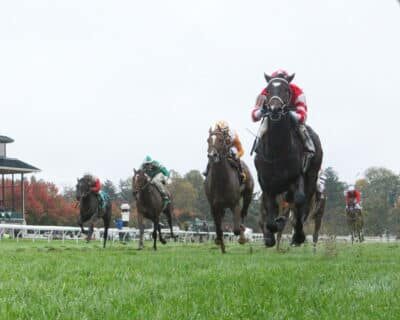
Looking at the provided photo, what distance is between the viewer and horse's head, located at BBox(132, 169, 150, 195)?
71.7ft

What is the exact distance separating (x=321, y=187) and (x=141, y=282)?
1261 centimetres

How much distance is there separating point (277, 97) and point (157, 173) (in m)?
12.5

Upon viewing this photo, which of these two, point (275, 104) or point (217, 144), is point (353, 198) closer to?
point (217, 144)

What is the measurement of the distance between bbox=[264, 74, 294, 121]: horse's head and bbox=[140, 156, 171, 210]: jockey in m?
11.7

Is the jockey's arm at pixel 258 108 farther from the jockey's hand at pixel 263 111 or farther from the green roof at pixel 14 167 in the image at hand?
the green roof at pixel 14 167

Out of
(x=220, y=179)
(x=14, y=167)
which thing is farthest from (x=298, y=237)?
(x=14, y=167)

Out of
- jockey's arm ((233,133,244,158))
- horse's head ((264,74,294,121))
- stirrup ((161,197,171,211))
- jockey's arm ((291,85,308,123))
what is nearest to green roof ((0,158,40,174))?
stirrup ((161,197,171,211))

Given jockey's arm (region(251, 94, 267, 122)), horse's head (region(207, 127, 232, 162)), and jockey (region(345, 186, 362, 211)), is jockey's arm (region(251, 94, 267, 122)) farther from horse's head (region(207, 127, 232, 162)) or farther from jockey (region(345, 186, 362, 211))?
jockey (region(345, 186, 362, 211))

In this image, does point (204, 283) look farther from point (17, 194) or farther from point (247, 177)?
point (17, 194)

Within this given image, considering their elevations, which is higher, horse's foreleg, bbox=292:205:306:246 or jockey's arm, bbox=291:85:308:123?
jockey's arm, bbox=291:85:308:123

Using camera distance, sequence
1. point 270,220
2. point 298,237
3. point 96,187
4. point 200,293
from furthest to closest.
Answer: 1. point 96,187
2. point 298,237
3. point 270,220
4. point 200,293

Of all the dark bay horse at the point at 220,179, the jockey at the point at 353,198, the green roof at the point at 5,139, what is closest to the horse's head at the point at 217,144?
the dark bay horse at the point at 220,179

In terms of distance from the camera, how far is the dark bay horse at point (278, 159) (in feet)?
35.7

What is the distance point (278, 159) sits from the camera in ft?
36.3
